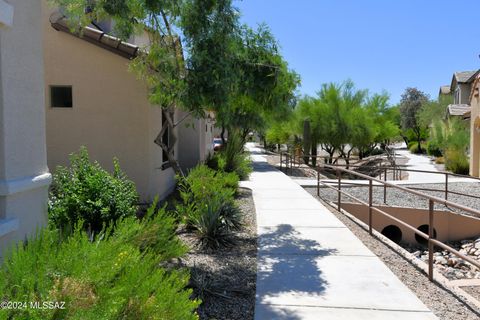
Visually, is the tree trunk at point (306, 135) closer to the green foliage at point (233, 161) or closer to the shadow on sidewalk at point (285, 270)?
the green foliage at point (233, 161)

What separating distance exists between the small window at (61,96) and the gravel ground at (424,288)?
276 inches

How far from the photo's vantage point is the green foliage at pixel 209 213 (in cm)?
717

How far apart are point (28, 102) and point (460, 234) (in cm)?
1080

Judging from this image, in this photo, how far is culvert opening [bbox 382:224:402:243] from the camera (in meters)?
12.0

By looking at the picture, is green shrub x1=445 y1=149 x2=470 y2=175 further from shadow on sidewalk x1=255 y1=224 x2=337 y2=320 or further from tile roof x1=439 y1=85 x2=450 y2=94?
tile roof x1=439 y1=85 x2=450 y2=94

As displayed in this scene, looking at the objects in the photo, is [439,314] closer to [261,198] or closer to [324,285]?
[324,285]

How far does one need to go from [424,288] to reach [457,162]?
1830cm

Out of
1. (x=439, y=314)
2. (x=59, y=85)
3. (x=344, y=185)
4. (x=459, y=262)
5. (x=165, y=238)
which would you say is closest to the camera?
(x=439, y=314)

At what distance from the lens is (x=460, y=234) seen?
11602mm

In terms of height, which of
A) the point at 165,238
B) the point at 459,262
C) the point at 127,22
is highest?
the point at 127,22

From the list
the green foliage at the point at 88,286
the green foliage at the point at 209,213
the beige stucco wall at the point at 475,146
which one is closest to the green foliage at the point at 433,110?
the beige stucco wall at the point at 475,146

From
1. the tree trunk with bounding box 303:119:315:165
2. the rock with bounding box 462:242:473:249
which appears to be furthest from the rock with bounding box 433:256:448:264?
the tree trunk with bounding box 303:119:315:165

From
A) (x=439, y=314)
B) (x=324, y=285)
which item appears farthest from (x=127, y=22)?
(x=439, y=314)

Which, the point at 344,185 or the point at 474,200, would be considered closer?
the point at 474,200
